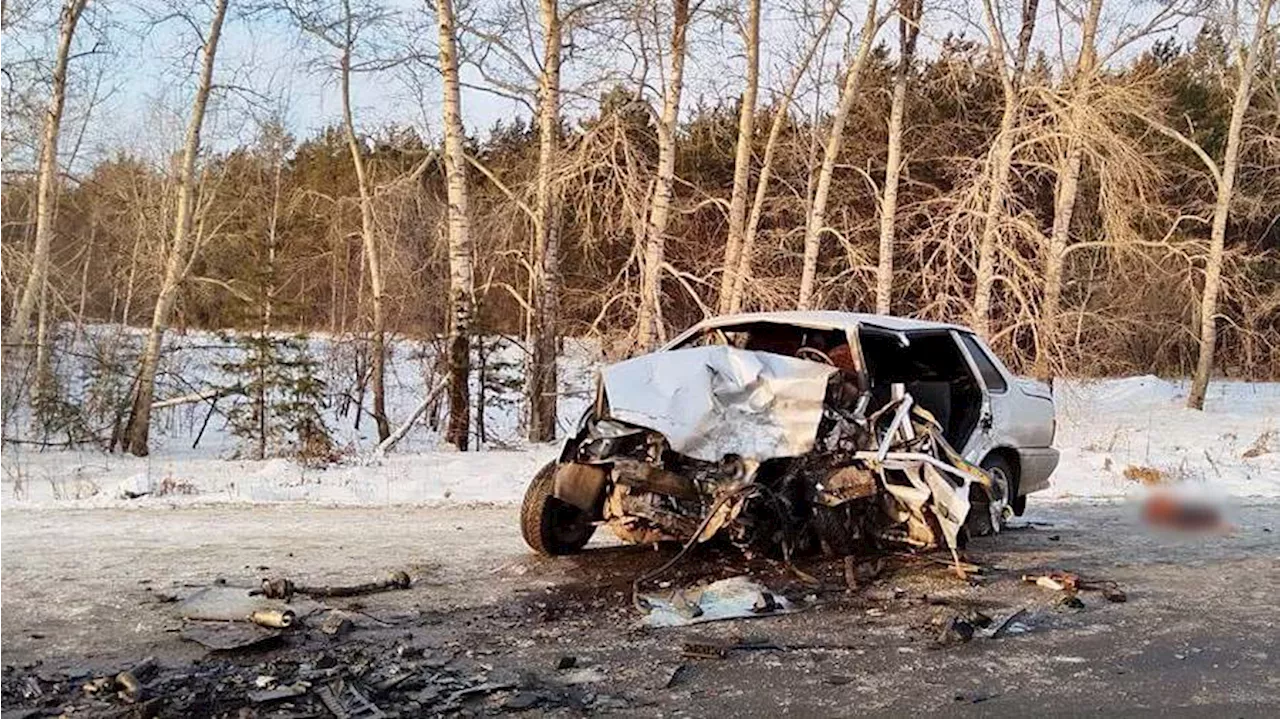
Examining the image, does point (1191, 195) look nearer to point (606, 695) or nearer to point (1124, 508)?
point (1124, 508)

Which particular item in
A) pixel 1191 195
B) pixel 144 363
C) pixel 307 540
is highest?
pixel 1191 195

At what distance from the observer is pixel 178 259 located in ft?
52.1

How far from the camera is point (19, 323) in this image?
1708 cm

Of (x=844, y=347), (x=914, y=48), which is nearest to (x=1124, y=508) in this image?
(x=844, y=347)

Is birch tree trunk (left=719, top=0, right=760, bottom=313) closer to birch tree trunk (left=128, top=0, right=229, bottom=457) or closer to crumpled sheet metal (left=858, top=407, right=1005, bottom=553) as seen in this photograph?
birch tree trunk (left=128, top=0, right=229, bottom=457)

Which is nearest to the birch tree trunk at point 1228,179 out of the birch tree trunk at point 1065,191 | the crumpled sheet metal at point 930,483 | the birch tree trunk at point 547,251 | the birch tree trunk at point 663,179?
the birch tree trunk at point 1065,191

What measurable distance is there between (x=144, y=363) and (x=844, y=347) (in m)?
12.9

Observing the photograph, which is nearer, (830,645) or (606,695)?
(606,695)

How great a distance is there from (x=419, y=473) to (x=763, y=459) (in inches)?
260

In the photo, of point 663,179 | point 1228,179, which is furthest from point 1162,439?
point 663,179

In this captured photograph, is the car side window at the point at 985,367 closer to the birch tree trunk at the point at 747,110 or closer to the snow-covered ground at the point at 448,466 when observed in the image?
the snow-covered ground at the point at 448,466

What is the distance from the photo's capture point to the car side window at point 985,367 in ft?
26.6

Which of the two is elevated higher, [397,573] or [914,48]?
[914,48]

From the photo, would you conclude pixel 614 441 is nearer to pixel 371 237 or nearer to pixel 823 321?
pixel 823 321
